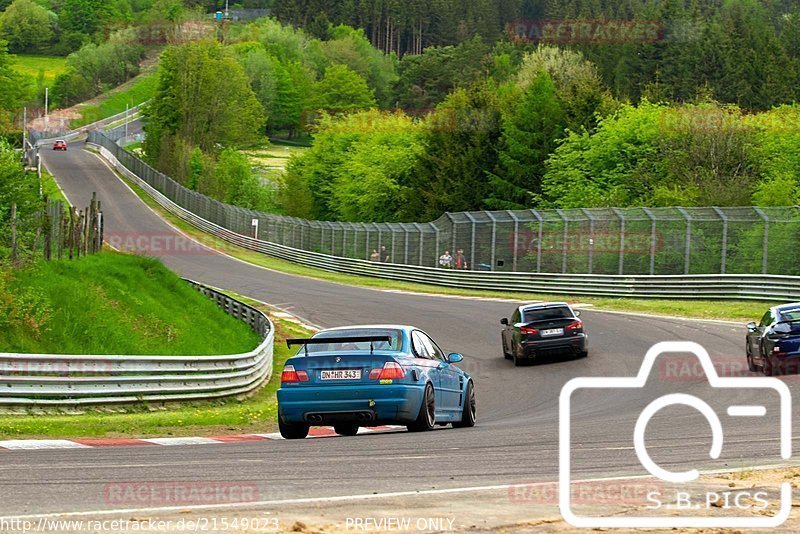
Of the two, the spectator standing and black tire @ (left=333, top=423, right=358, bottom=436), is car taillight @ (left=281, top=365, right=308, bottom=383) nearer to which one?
black tire @ (left=333, top=423, right=358, bottom=436)

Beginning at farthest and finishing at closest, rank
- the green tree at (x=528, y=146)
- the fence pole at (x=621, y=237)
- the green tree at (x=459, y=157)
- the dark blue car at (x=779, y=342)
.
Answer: the green tree at (x=459, y=157), the green tree at (x=528, y=146), the fence pole at (x=621, y=237), the dark blue car at (x=779, y=342)

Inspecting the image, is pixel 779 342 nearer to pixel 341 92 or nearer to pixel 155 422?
pixel 155 422

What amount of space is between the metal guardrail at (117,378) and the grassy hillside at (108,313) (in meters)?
1.77

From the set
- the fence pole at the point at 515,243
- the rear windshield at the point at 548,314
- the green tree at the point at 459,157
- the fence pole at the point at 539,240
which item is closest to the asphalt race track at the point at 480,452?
the rear windshield at the point at 548,314

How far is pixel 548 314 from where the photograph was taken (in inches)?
1086

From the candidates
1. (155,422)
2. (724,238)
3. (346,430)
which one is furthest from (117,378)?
(724,238)

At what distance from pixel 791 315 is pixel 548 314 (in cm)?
651

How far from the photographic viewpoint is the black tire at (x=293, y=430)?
15188 mm

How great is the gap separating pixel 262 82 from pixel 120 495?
6685 inches

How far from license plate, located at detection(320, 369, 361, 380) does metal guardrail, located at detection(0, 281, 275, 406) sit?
486 cm

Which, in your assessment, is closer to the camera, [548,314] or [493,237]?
[548,314]

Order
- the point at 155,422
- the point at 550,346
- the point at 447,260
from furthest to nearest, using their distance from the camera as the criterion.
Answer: the point at 447,260, the point at 550,346, the point at 155,422

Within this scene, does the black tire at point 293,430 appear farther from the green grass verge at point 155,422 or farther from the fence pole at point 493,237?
the fence pole at point 493,237

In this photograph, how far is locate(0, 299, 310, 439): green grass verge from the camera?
630 inches
